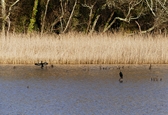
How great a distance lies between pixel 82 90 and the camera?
36.7 feet

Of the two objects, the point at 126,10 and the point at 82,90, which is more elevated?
the point at 126,10

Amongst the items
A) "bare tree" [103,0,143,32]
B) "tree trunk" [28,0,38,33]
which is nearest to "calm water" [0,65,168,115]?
"bare tree" [103,0,143,32]

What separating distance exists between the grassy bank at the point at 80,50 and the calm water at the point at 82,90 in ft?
1.70

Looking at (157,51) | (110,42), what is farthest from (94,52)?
(157,51)

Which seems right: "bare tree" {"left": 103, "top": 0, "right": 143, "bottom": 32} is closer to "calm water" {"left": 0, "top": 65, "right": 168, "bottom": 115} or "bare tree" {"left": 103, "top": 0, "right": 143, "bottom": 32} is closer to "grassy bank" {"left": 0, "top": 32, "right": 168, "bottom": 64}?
"grassy bank" {"left": 0, "top": 32, "right": 168, "bottom": 64}

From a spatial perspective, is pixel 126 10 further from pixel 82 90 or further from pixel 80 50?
pixel 82 90

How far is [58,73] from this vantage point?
14305mm

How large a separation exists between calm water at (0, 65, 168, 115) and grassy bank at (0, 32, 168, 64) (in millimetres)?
517

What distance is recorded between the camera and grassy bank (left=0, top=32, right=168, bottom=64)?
16203mm

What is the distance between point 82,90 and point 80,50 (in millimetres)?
5318

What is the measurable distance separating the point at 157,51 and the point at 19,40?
447cm

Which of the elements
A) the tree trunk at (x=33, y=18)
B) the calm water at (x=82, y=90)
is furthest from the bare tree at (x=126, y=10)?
the calm water at (x=82, y=90)

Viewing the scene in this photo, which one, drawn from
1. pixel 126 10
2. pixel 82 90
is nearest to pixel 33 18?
pixel 126 10

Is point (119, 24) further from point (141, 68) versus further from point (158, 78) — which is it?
point (158, 78)
